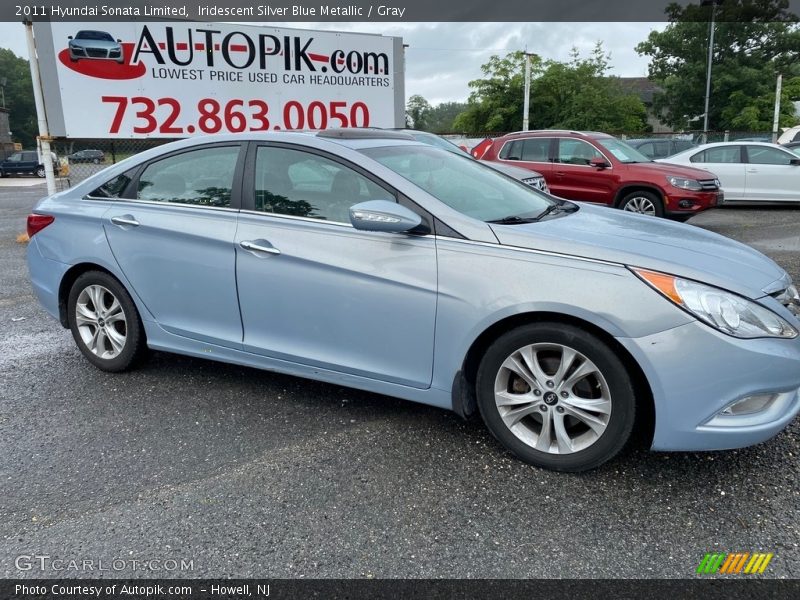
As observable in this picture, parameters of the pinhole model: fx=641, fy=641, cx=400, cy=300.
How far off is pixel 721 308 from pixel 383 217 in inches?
58.8

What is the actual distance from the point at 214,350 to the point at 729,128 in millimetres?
42929

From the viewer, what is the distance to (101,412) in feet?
12.0

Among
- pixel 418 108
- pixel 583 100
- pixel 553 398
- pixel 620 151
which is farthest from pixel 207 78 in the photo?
pixel 418 108

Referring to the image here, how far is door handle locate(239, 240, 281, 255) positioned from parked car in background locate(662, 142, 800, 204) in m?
11.3

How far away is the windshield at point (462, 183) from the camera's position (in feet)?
10.8

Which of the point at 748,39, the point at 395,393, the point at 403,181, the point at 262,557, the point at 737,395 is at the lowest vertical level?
the point at 262,557

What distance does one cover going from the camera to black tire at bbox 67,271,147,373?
4.00 metres

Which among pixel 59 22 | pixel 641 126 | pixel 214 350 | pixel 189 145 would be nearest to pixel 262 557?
pixel 214 350

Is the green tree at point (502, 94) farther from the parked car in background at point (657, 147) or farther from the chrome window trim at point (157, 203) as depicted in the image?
→ the chrome window trim at point (157, 203)

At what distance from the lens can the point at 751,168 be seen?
41.5ft

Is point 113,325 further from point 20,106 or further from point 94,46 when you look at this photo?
point 20,106

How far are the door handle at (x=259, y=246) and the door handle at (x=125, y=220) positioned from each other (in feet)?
2.79

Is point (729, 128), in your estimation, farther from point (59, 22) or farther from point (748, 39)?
point (59, 22)

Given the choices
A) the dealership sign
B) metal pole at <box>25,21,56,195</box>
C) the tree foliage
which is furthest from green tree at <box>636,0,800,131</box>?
metal pole at <box>25,21,56,195</box>
